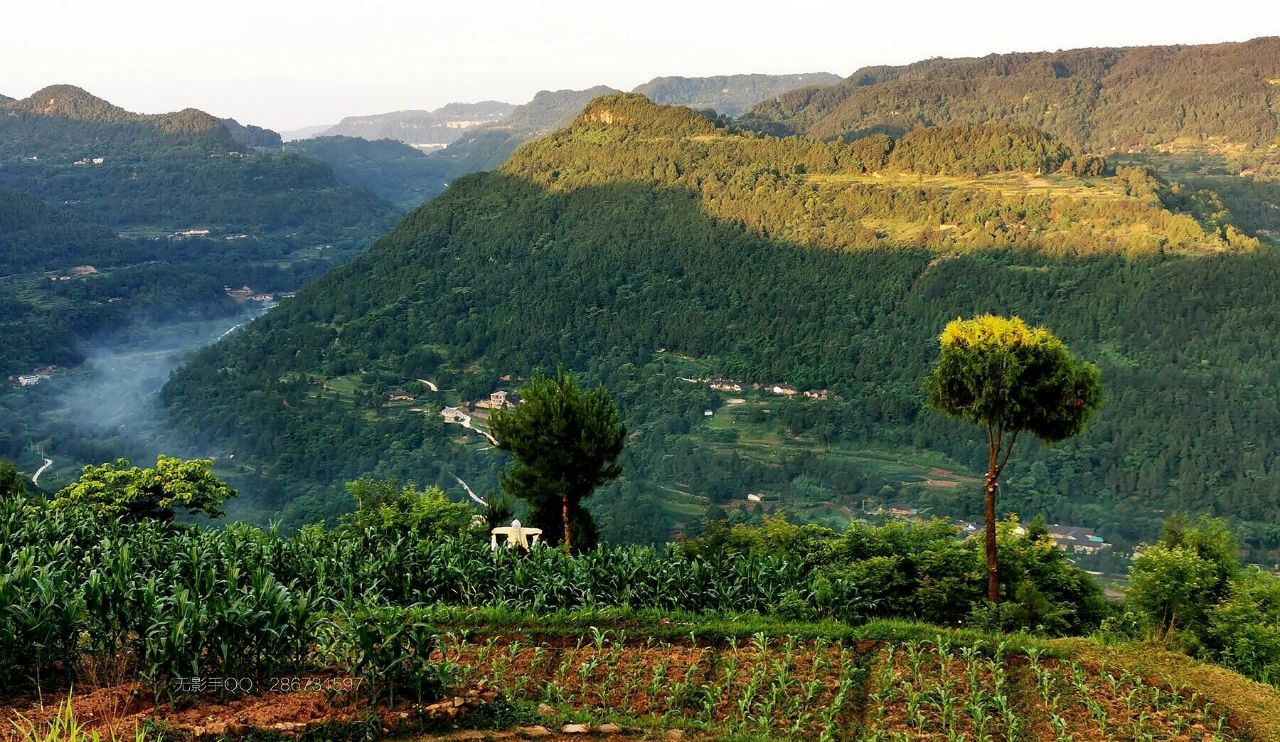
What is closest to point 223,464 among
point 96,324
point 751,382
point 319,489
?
point 319,489

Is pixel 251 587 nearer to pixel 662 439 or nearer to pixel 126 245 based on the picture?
pixel 662 439

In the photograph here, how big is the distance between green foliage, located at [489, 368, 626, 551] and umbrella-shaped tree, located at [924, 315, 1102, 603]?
21.5ft

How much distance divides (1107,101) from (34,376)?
6759 inches

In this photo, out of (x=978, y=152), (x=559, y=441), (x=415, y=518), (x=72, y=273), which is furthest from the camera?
(x=72, y=273)

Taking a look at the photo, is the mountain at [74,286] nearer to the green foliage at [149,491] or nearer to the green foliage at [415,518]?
the green foliage at [149,491]

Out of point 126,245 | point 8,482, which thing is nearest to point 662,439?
point 8,482

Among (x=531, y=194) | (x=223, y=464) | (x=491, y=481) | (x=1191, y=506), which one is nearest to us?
(x=1191, y=506)

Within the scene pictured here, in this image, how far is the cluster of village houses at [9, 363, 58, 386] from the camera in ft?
251

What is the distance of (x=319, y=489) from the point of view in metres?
53.8

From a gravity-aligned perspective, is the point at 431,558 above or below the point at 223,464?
above

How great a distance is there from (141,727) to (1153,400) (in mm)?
53020

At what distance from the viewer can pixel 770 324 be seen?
71125 millimetres

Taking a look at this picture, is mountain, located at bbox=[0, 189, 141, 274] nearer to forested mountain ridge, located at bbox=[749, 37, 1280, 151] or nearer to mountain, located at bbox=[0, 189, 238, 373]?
mountain, located at bbox=[0, 189, 238, 373]

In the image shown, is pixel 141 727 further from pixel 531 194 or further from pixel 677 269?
pixel 531 194
